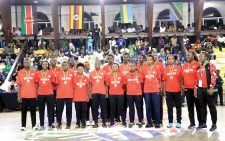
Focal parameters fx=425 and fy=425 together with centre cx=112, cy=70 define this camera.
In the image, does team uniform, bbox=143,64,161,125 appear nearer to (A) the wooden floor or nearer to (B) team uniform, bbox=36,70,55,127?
(A) the wooden floor

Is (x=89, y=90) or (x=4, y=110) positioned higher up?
(x=89, y=90)

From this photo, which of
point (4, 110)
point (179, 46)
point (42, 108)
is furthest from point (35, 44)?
point (42, 108)

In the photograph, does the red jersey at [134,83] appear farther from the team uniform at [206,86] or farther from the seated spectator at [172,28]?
the seated spectator at [172,28]

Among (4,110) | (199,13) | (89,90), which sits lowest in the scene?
(4,110)

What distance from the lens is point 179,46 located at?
26703mm

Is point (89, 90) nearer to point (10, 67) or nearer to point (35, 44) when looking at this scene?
Answer: point (10, 67)

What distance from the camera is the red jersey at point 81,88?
1127cm

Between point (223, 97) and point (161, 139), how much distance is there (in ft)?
31.5

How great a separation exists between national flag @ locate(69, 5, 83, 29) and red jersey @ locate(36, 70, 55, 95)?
1806 cm

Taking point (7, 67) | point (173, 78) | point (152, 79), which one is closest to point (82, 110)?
point (152, 79)

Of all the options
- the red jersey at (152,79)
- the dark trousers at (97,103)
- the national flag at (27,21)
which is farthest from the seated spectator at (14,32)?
the red jersey at (152,79)

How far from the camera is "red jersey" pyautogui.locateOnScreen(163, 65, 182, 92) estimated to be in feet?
35.8

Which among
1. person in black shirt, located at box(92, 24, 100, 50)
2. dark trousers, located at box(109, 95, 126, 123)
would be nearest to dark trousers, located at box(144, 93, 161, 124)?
dark trousers, located at box(109, 95, 126, 123)

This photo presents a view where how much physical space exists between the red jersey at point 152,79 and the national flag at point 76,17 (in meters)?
18.7
